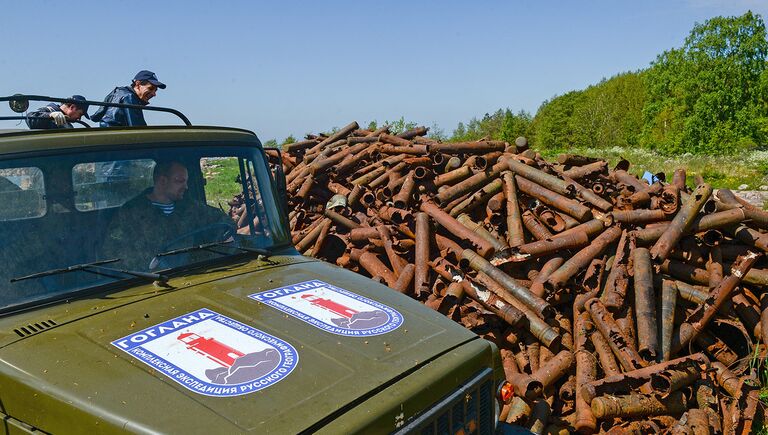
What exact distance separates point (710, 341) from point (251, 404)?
5366 millimetres

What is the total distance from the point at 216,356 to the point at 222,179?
1924 millimetres

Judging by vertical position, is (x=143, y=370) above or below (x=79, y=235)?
below

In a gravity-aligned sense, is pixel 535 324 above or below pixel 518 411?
above

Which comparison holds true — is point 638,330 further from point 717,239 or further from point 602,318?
point 717,239

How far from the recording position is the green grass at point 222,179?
13.9 ft

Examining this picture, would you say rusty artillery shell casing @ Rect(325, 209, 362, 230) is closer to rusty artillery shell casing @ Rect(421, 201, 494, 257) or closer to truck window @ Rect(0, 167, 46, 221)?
rusty artillery shell casing @ Rect(421, 201, 494, 257)

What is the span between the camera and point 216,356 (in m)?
2.77

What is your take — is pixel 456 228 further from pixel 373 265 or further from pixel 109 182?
pixel 109 182

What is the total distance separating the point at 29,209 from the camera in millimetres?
3234

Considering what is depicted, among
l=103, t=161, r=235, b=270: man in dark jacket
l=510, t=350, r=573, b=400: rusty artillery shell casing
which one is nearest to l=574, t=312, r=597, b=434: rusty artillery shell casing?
l=510, t=350, r=573, b=400: rusty artillery shell casing

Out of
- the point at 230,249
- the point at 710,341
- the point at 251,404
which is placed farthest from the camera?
the point at 710,341

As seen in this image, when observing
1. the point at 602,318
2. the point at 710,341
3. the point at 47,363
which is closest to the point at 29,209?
the point at 47,363

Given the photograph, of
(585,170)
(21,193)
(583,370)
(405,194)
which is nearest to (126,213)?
(21,193)

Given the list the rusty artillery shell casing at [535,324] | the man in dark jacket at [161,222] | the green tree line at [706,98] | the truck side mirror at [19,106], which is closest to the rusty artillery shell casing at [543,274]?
the rusty artillery shell casing at [535,324]
